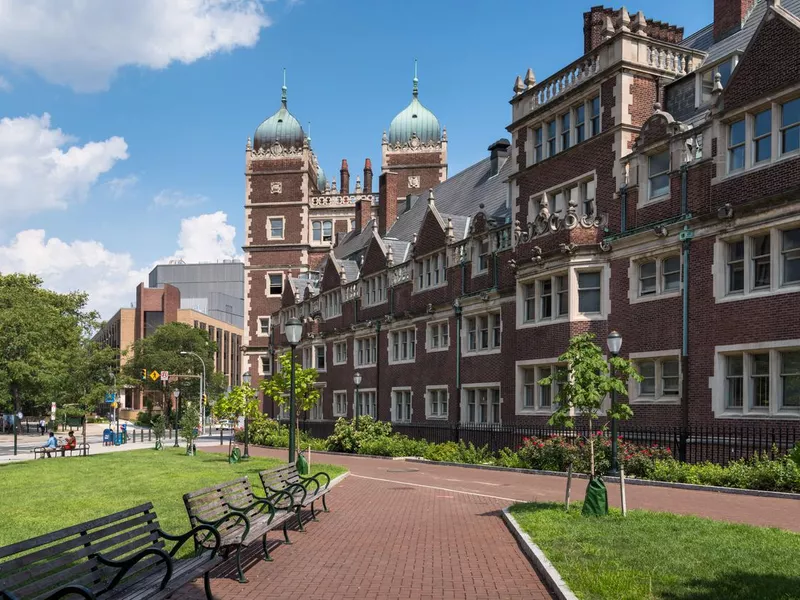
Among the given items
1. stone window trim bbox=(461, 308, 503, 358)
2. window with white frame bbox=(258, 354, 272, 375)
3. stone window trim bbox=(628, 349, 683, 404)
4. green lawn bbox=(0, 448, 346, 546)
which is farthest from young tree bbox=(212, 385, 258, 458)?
window with white frame bbox=(258, 354, 272, 375)

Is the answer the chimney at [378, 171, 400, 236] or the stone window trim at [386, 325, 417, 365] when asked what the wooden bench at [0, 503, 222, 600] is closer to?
the stone window trim at [386, 325, 417, 365]

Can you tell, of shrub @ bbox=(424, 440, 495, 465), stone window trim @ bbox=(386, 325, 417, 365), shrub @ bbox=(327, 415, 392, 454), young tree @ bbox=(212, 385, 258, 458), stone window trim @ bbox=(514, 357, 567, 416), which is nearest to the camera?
stone window trim @ bbox=(514, 357, 567, 416)

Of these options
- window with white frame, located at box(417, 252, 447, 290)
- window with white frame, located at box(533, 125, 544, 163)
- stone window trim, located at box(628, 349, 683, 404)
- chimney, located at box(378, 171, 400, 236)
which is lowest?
stone window trim, located at box(628, 349, 683, 404)

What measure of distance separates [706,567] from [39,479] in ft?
64.8

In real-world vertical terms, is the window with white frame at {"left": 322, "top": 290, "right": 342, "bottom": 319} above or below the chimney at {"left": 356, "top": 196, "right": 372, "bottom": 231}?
below

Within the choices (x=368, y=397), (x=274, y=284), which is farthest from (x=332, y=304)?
(x=274, y=284)

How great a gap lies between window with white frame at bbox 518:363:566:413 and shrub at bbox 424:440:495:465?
207 centimetres

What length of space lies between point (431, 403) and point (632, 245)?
15.0 m

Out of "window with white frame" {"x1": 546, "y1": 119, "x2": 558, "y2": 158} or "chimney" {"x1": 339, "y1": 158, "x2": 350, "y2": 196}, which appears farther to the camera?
"chimney" {"x1": 339, "y1": 158, "x2": 350, "y2": 196}

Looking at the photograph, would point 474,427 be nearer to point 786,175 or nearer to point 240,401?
point 240,401

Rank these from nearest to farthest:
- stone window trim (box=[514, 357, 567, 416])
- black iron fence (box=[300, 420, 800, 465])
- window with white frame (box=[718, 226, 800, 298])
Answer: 1. black iron fence (box=[300, 420, 800, 465])
2. window with white frame (box=[718, 226, 800, 298])
3. stone window trim (box=[514, 357, 567, 416])

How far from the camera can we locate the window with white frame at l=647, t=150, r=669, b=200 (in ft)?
77.0

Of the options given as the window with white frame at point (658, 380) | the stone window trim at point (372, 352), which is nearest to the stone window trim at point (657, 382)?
the window with white frame at point (658, 380)

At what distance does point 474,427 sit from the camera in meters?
31.7
